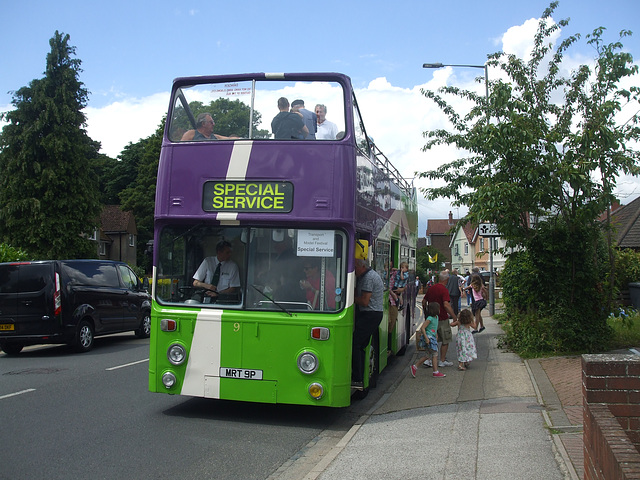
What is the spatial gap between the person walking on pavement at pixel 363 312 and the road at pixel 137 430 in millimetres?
670

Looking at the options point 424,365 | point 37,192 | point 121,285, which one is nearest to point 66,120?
point 37,192

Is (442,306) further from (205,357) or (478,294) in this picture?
(478,294)

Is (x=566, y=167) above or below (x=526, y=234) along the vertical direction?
above

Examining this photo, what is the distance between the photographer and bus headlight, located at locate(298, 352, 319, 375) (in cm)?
708

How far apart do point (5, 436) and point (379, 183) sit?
19.5ft

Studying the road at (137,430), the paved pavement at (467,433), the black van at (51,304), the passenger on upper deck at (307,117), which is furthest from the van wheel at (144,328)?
the passenger on upper deck at (307,117)

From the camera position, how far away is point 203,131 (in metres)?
7.77

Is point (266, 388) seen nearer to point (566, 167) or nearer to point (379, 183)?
point (379, 183)

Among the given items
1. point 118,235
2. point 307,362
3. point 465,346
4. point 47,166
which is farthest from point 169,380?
point 118,235

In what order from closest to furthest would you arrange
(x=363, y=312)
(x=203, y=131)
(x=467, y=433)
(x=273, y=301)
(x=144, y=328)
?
1. (x=467, y=433)
2. (x=273, y=301)
3. (x=203, y=131)
4. (x=363, y=312)
5. (x=144, y=328)

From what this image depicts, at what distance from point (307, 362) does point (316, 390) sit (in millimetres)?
328

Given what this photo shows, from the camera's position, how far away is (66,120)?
45.2 m

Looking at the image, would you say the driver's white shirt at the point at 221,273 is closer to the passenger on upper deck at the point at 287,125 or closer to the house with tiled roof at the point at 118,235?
the passenger on upper deck at the point at 287,125

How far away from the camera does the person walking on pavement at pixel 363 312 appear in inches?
310
